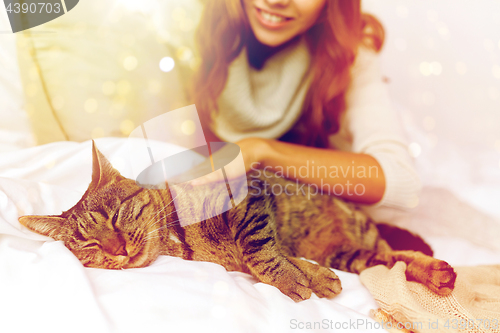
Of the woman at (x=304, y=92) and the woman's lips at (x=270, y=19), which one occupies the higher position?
the woman's lips at (x=270, y=19)

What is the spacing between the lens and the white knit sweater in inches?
24.1

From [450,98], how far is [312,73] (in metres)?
0.41

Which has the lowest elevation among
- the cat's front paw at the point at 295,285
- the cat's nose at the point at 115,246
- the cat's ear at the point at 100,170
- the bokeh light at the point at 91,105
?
the cat's front paw at the point at 295,285

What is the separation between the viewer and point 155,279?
0.35 metres

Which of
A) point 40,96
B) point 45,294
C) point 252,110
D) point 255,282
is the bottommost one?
point 255,282

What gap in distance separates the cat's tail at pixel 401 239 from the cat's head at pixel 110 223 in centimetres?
58

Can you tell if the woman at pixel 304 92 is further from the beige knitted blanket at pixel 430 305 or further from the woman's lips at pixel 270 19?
the beige knitted blanket at pixel 430 305

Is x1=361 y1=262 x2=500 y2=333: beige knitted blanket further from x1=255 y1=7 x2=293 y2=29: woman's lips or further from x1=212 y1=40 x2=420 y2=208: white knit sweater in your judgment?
x1=255 y1=7 x2=293 y2=29: woman's lips

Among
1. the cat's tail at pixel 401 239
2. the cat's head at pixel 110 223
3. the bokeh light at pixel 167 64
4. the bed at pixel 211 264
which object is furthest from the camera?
the cat's tail at pixel 401 239

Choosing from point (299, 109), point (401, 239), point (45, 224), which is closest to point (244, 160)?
point (299, 109)

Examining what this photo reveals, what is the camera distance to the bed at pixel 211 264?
30 cm

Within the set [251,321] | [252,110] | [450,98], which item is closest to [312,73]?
[252,110]

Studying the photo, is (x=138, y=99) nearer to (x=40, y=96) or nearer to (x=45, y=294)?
(x=40, y=96)

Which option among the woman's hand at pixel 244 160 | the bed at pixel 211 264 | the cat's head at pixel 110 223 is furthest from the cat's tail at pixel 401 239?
the cat's head at pixel 110 223
